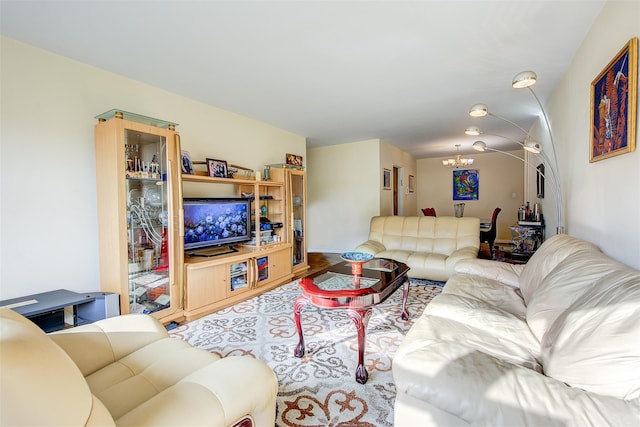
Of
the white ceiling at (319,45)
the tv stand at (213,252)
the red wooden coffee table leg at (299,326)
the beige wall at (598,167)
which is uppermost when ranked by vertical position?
the white ceiling at (319,45)

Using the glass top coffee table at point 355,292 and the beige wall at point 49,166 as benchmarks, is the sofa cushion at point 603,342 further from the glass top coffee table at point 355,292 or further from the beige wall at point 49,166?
the beige wall at point 49,166

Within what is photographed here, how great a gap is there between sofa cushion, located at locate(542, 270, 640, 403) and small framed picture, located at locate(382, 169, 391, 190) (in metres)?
5.00

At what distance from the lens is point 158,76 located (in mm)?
2754

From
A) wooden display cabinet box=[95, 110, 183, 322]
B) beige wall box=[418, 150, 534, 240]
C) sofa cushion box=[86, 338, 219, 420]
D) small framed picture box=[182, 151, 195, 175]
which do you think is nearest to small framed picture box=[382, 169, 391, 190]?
beige wall box=[418, 150, 534, 240]

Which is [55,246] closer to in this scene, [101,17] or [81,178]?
[81,178]

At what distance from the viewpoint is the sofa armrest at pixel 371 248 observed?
398 centimetres

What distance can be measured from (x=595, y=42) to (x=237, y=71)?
2827 mm

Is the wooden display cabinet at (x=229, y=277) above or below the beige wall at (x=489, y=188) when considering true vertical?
below

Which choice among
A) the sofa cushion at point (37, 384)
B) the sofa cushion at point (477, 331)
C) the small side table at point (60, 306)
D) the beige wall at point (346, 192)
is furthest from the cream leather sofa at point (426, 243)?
the sofa cushion at point (37, 384)

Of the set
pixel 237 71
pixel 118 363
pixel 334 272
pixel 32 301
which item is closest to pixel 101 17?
pixel 237 71

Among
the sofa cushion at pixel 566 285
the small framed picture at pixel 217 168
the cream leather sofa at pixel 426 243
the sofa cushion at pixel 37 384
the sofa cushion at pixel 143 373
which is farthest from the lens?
the cream leather sofa at pixel 426 243

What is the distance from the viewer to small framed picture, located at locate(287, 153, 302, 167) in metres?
4.97

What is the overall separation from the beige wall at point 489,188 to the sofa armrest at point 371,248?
17.0ft

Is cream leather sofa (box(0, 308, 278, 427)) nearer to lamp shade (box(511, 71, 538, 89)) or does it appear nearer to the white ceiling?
the white ceiling
